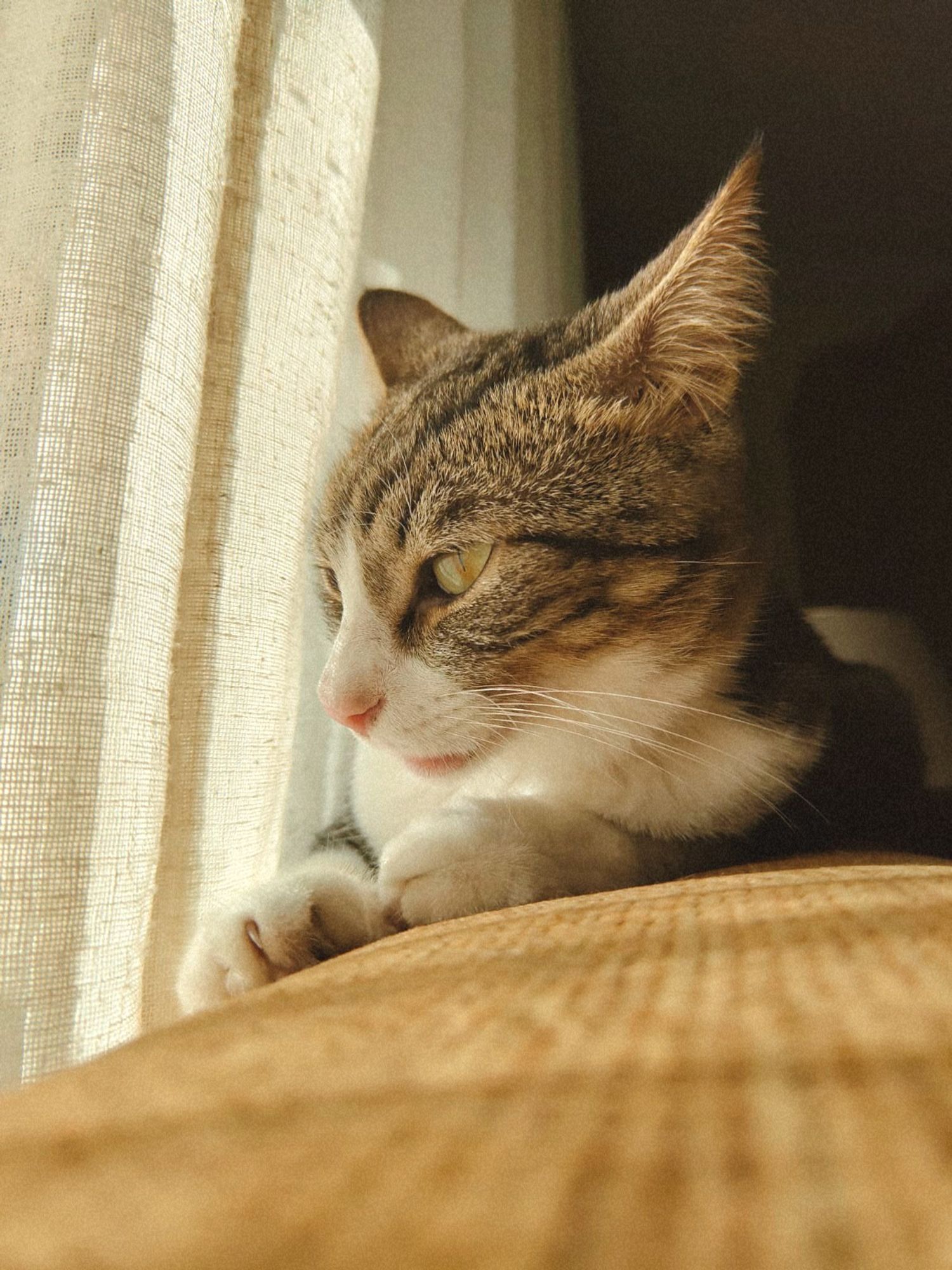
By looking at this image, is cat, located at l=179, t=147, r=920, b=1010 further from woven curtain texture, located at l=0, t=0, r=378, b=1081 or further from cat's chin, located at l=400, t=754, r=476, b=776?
woven curtain texture, located at l=0, t=0, r=378, b=1081

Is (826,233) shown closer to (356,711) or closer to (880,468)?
(880,468)

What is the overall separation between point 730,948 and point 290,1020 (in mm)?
161

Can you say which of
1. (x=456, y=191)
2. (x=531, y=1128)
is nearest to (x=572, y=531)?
(x=531, y=1128)

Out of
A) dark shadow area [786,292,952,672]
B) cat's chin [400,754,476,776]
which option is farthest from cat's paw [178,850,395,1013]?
dark shadow area [786,292,952,672]

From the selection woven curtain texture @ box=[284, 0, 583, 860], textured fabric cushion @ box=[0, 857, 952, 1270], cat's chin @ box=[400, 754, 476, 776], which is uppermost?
woven curtain texture @ box=[284, 0, 583, 860]

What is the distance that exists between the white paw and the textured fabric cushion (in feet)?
1.15

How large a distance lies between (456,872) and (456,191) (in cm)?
121

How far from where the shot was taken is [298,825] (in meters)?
1.13

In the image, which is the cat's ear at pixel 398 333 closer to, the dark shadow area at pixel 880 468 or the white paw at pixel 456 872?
the white paw at pixel 456 872

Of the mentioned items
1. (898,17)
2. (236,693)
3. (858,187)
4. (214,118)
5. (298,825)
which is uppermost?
(898,17)

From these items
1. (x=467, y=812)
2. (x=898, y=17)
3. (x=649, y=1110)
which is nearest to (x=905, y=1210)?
(x=649, y=1110)

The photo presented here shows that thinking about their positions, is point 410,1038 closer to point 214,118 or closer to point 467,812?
point 467,812

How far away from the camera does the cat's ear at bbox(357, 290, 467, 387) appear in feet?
3.59

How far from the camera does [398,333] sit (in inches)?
44.1
